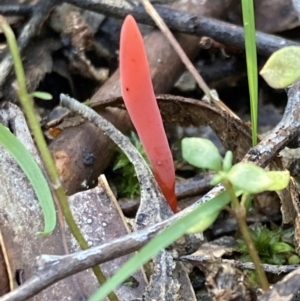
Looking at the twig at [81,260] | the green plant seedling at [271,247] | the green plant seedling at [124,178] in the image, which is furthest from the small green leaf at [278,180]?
the green plant seedling at [124,178]

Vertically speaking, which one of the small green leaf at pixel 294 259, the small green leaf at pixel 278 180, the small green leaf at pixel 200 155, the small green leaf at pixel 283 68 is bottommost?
the small green leaf at pixel 294 259

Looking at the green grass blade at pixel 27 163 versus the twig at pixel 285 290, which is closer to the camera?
the twig at pixel 285 290

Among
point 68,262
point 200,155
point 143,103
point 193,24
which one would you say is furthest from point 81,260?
point 193,24

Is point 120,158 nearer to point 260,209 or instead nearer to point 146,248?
point 260,209

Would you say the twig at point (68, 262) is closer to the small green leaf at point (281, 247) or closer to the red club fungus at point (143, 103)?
the red club fungus at point (143, 103)

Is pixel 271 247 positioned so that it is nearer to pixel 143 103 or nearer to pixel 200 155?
pixel 143 103

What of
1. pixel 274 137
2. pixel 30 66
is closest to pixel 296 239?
pixel 274 137

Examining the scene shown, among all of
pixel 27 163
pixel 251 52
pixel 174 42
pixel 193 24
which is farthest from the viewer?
pixel 193 24
